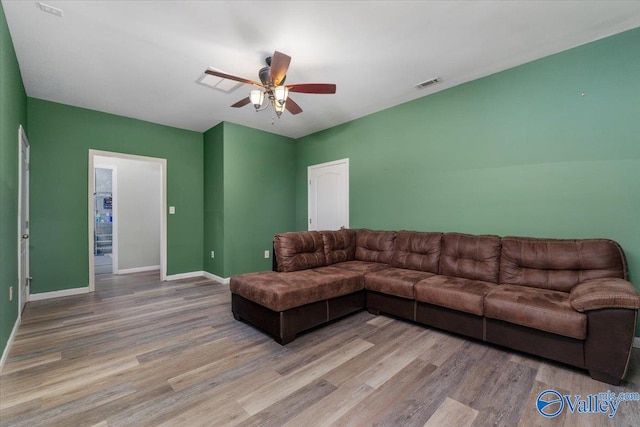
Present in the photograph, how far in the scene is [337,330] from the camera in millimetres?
2873

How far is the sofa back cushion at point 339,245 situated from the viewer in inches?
151

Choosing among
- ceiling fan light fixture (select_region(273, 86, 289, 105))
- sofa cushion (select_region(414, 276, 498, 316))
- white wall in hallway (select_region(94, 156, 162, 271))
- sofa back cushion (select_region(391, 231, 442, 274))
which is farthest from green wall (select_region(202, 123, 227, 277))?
sofa cushion (select_region(414, 276, 498, 316))

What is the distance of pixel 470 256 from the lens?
310 centimetres

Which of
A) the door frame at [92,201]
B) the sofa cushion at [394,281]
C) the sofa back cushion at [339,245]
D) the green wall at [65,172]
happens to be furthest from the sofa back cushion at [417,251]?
the green wall at [65,172]

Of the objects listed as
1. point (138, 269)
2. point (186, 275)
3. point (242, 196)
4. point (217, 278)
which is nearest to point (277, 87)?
point (242, 196)

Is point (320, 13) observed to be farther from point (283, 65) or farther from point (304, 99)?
point (304, 99)

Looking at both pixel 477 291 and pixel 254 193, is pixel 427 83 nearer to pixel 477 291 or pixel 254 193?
pixel 477 291

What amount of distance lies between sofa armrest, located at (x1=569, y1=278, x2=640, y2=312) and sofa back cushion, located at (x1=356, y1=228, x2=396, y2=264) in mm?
2000

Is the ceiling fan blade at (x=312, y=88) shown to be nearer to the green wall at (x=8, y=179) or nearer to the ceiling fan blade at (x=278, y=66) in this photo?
the ceiling fan blade at (x=278, y=66)

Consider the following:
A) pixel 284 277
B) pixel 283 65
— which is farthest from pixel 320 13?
pixel 284 277

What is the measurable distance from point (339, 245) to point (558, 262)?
7.86 ft

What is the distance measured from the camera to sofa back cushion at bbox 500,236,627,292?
2.40 m

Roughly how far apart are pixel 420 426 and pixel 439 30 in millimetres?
3025

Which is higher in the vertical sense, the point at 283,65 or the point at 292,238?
the point at 283,65
